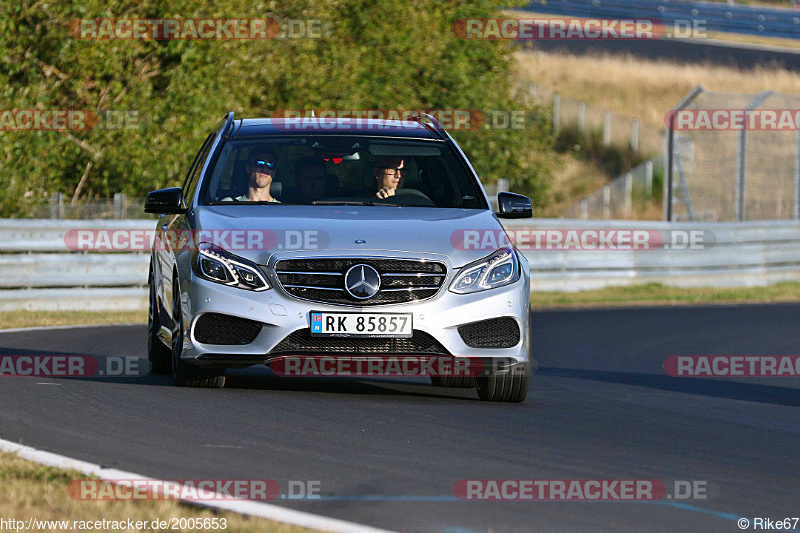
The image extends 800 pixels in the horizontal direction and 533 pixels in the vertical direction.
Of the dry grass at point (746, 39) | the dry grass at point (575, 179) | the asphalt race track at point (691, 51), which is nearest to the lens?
the dry grass at point (575, 179)

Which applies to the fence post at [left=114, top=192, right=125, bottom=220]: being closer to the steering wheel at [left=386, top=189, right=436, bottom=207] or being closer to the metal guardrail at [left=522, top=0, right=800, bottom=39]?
the steering wheel at [left=386, top=189, right=436, bottom=207]

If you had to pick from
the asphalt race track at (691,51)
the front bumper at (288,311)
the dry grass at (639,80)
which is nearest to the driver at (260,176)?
Answer: the front bumper at (288,311)

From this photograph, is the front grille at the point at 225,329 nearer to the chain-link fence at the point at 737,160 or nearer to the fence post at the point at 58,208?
the fence post at the point at 58,208

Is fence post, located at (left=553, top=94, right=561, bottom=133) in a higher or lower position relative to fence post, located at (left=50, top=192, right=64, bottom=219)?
lower

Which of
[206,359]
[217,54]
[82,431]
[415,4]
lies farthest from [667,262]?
[82,431]

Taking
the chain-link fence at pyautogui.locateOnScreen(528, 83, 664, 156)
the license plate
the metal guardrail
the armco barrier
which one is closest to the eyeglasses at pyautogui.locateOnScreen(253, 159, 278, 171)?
the license plate

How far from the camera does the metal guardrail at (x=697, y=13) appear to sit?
62062 millimetres

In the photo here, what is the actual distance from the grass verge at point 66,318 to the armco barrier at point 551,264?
0.22 meters

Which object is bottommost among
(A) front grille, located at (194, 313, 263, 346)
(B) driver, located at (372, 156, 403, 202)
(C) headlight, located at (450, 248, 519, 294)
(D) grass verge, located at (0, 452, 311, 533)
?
(A) front grille, located at (194, 313, 263, 346)

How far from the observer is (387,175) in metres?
10.0

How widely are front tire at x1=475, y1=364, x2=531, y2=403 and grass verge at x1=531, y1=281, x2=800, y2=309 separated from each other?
1170 centimetres

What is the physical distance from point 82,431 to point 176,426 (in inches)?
19.1

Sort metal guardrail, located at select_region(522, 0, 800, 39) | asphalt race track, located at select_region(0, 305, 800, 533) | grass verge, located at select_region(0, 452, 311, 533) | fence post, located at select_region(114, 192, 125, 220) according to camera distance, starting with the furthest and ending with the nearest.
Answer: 1. metal guardrail, located at select_region(522, 0, 800, 39)
2. fence post, located at select_region(114, 192, 125, 220)
3. asphalt race track, located at select_region(0, 305, 800, 533)
4. grass verge, located at select_region(0, 452, 311, 533)

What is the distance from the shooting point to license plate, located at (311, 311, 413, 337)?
28.8 ft
